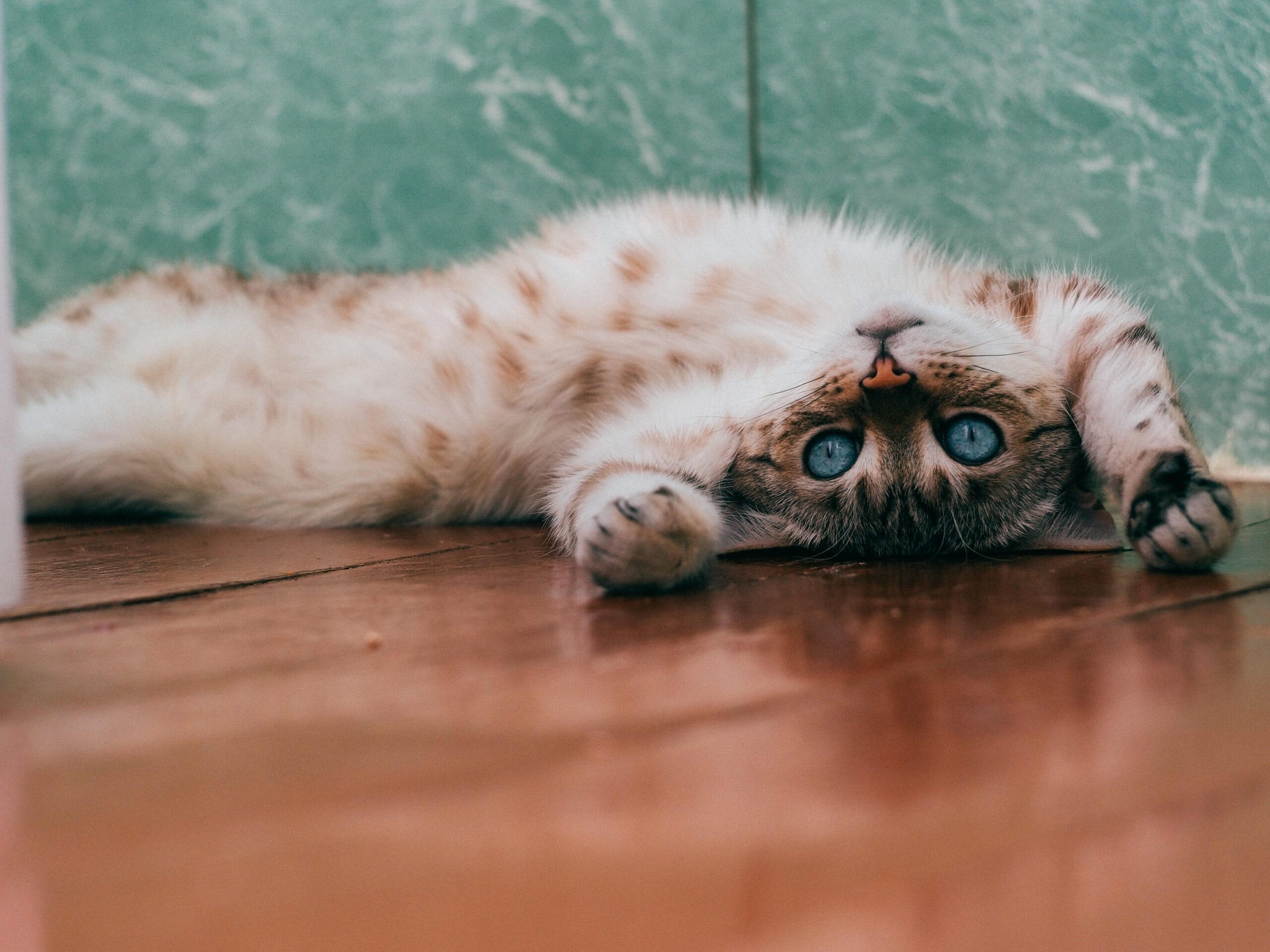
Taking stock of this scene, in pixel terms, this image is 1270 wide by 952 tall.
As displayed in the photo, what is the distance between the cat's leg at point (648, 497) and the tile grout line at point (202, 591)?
0.28 m

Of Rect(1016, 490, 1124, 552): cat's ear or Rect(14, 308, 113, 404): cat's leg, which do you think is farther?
Rect(14, 308, 113, 404): cat's leg

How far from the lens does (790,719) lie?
3.15 feet

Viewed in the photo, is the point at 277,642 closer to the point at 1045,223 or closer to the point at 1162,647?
the point at 1162,647

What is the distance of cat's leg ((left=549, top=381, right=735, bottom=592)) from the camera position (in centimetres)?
151

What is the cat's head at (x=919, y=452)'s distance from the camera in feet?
5.85

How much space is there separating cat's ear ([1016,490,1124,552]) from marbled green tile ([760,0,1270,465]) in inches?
36.8

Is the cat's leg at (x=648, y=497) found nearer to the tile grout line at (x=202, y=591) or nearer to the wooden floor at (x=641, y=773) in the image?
the wooden floor at (x=641, y=773)

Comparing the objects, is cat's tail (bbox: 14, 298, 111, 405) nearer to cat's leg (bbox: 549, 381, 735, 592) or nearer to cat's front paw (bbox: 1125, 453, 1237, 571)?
cat's leg (bbox: 549, 381, 735, 592)

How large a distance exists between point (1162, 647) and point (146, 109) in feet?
10.6

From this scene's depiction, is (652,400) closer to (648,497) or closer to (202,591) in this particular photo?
(648,497)

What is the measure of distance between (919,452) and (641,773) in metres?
1.08

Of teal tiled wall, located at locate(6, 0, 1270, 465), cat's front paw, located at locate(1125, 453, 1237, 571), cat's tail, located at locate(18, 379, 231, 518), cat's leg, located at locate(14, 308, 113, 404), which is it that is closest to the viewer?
cat's front paw, located at locate(1125, 453, 1237, 571)

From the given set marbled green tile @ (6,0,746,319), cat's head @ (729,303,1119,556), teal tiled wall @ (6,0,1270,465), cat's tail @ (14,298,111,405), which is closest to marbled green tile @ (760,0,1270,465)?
teal tiled wall @ (6,0,1270,465)

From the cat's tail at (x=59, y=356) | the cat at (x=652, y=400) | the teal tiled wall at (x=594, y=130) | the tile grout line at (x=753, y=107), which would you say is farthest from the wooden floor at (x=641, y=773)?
the tile grout line at (x=753, y=107)
